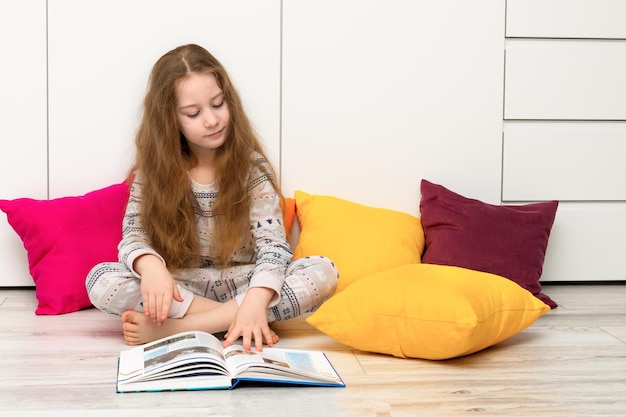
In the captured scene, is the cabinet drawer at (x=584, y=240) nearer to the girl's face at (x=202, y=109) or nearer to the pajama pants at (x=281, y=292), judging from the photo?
the pajama pants at (x=281, y=292)

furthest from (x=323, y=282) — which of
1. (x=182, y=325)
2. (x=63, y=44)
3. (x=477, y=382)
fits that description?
(x=63, y=44)

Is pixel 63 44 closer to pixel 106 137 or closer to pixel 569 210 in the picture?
pixel 106 137

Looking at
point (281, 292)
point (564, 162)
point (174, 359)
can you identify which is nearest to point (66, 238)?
point (281, 292)

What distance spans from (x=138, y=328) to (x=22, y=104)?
0.90 m

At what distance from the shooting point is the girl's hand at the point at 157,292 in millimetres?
1823

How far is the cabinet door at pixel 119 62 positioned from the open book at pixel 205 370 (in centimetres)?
97

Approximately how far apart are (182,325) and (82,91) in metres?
0.87

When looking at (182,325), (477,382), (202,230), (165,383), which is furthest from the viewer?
(202,230)

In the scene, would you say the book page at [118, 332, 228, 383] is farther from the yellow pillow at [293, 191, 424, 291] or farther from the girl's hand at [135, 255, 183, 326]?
the yellow pillow at [293, 191, 424, 291]

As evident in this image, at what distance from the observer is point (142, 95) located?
2.42 meters

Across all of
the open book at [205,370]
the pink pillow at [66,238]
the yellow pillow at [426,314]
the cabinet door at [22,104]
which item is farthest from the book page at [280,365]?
the cabinet door at [22,104]

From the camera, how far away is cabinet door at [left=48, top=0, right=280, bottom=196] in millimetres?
2396

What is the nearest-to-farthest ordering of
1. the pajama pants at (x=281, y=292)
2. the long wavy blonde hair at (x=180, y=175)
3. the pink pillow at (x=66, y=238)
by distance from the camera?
the pajama pants at (x=281, y=292), the long wavy blonde hair at (x=180, y=175), the pink pillow at (x=66, y=238)

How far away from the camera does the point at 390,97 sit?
250 cm
